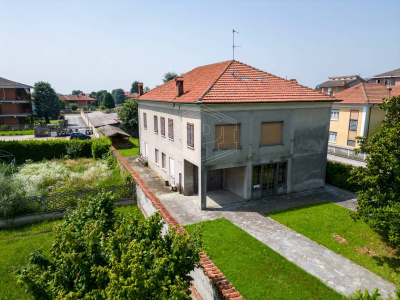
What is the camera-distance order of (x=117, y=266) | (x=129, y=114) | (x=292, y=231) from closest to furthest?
(x=117, y=266) → (x=292, y=231) → (x=129, y=114)

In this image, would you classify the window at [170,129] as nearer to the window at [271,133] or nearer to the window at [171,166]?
the window at [171,166]

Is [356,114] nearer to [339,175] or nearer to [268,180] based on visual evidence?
[339,175]

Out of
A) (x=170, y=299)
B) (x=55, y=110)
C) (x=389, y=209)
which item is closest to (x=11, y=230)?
(x=170, y=299)

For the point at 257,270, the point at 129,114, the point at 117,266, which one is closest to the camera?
the point at 117,266

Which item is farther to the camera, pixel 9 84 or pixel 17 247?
pixel 9 84

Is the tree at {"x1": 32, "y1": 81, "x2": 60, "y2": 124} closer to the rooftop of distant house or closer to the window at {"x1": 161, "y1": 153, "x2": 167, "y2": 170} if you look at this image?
the rooftop of distant house

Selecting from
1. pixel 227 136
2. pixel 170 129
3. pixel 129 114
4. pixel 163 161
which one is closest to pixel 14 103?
pixel 129 114

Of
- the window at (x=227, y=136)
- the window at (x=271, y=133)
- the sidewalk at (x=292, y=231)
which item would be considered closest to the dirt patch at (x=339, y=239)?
the sidewalk at (x=292, y=231)
